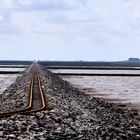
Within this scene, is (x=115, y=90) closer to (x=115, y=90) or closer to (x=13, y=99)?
(x=115, y=90)

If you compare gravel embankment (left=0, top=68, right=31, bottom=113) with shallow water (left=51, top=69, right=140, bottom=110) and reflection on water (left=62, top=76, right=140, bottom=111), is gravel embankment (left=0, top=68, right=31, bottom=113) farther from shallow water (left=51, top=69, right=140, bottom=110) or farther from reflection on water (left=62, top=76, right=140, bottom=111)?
reflection on water (left=62, top=76, right=140, bottom=111)

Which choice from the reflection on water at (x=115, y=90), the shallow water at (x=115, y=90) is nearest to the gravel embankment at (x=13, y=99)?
the shallow water at (x=115, y=90)

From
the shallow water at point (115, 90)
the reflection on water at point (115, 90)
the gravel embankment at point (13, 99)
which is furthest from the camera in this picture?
the reflection on water at point (115, 90)

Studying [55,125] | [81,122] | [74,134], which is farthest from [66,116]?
[74,134]

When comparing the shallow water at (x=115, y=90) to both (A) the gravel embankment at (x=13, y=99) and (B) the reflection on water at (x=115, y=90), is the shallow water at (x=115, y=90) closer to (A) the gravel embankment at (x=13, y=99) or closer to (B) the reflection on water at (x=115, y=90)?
(B) the reflection on water at (x=115, y=90)

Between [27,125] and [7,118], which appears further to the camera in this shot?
[7,118]

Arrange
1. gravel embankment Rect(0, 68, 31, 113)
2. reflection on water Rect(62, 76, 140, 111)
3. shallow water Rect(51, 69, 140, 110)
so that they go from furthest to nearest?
reflection on water Rect(62, 76, 140, 111), shallow water Rect(51, 69, 140, 110), gravel embankment Rect(0, 68, 31, 113)

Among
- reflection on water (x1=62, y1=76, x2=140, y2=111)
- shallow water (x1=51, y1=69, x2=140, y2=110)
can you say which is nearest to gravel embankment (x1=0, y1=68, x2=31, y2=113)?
shallow water (x1=51, y1=69, x2=140, y2=110)

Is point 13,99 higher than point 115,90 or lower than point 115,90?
higher

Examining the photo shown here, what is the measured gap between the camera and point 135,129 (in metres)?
16.9

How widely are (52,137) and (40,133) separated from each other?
Answer: 2.80 feet

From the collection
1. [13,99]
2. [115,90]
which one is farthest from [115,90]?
[13,99]

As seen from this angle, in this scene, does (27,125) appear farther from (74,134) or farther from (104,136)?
(104,136)

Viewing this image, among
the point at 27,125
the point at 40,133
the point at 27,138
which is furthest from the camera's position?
the point at 27,125
